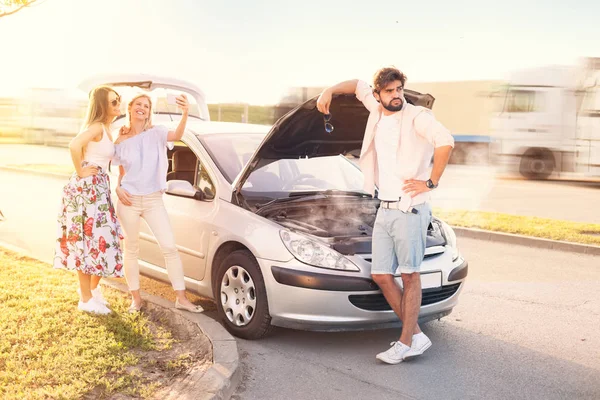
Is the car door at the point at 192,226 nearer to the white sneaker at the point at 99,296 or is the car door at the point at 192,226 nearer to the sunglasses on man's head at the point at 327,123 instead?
the white sneaker at the point at 99,296

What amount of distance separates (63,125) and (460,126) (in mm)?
19382

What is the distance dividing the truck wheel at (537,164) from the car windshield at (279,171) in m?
14.8

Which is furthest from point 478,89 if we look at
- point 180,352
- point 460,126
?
point 180,352

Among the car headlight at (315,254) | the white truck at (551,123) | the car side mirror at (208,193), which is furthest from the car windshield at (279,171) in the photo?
the white truck at (551,123)

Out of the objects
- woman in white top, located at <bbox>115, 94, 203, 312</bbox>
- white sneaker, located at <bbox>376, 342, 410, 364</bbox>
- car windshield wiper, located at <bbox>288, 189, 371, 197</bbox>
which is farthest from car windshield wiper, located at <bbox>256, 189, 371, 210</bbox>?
white sneaker, located at <bbox>376, 342, 410, 364</bbox>

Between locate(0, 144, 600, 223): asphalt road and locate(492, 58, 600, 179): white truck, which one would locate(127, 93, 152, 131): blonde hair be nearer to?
locate(0, 144, 600, 223): asphalt road

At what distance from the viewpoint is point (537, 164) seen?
20.2m

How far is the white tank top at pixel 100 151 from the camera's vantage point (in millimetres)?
5312

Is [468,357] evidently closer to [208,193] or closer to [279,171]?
[279,171]

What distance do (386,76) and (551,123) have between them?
1654 cm

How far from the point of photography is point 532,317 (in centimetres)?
596

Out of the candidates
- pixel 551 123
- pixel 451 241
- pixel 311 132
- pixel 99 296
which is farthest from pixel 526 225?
Result: pixel 551 123

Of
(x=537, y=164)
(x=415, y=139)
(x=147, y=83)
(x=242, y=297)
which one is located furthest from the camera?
(x=537, y=164)

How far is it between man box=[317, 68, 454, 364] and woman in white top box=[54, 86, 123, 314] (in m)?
1.98
